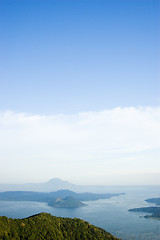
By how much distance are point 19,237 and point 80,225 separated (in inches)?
958

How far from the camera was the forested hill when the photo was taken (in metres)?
52.1

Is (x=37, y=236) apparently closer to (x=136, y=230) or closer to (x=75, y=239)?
(x=75, y=239)

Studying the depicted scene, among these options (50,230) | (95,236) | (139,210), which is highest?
(50,230)

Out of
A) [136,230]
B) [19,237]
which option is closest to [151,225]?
[136,230]

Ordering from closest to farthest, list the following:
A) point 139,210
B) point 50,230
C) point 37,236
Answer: point 37,236 < point 50,230 < point 139,210

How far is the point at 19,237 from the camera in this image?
51.3 meters

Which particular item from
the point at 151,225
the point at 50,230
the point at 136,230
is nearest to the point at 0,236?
the point at 50,230

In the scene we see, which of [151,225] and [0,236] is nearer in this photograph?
[0,236]

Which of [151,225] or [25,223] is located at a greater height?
[25,223]

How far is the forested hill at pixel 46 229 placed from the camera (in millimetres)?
52094

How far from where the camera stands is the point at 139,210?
199500 millimetres

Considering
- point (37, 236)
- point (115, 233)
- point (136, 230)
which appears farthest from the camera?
point (136, 230)

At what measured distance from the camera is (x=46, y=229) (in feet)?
188

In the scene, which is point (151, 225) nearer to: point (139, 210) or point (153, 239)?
point (153, 239)
